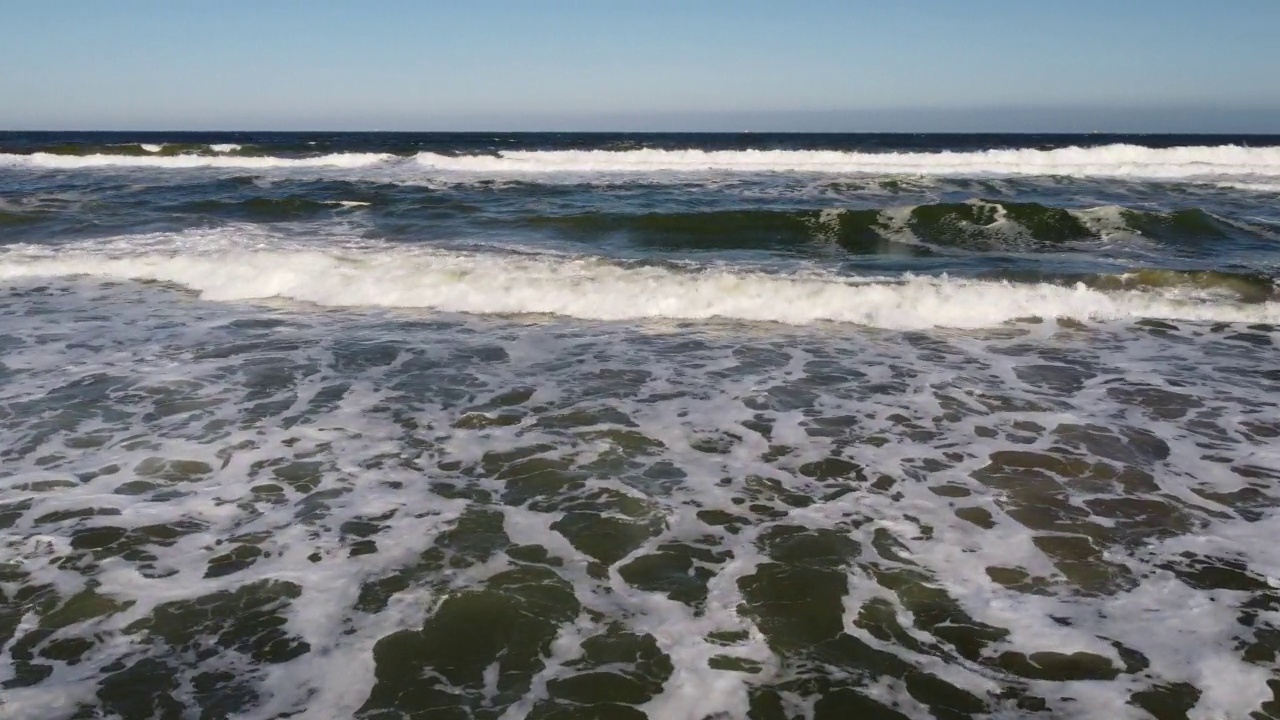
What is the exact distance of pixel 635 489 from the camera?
4.64 meters

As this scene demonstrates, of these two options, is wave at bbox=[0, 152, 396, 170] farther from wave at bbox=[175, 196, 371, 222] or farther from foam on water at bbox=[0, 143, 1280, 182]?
wave at bbox=[175, 196, 371, 222]

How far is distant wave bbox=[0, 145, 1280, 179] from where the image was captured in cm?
2625

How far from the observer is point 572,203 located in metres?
17.5

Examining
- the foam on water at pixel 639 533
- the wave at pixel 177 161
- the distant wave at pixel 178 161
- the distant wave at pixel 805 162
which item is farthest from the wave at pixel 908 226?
the wave at pixel 177 161

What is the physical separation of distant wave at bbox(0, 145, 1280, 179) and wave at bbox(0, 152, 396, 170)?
0.04 metres

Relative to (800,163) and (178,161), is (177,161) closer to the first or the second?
(178,161)

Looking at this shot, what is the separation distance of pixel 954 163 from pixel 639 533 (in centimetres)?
2850

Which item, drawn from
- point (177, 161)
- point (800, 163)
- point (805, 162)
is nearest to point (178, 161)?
point (177, 161)

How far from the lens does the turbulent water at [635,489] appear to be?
3080mm

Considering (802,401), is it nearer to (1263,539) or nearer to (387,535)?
(1263,539)

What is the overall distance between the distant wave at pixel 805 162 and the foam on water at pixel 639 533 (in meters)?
20.2

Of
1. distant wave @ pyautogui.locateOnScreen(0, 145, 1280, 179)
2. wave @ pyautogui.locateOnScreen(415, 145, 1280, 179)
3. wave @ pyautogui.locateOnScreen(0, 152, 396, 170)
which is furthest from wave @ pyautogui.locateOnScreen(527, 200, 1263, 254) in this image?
wave @ pyautogui.locateOnScreen(0, 152, 396, 170)

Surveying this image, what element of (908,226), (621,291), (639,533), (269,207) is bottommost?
(639,533)

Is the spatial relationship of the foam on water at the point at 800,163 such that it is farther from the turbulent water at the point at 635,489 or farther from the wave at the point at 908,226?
the turbulent water at the point at 635,489
